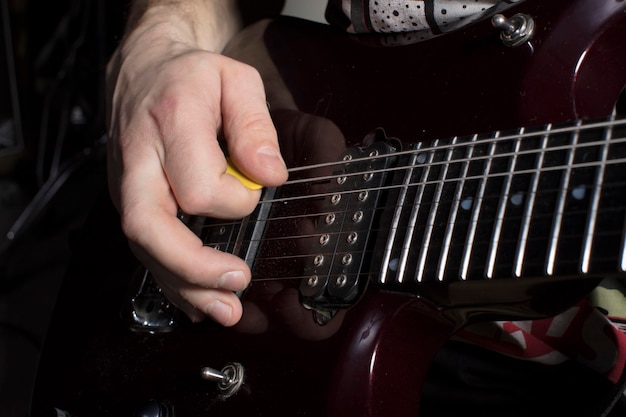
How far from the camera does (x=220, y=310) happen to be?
681 millimetres

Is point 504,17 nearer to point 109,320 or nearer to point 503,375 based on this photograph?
point 503,375

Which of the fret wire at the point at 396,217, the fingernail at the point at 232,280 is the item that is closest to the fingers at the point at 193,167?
the fingernail at the point at 232,280

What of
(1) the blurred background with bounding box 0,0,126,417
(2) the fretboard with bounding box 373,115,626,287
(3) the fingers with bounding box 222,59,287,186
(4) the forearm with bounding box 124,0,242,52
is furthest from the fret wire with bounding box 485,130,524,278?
(1) the blurred background with bounding box 0,0,126,417

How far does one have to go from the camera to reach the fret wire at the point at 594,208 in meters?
0.48

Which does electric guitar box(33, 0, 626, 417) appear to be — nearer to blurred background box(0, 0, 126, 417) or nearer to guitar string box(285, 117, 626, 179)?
guitar string box(285, 117, 626, 179)

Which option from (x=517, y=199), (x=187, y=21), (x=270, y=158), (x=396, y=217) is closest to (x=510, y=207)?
(x=517, y=199)

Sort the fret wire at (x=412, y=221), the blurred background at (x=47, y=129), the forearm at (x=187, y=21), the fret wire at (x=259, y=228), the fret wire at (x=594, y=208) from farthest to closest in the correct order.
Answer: the blurred background at (x=47, y=129)
the forearm at (x=187, y=21)
the fret wire at (x=259, y=228)
the fret wire at (x=412, y=221)
the fret wire at (x=594, y=208)

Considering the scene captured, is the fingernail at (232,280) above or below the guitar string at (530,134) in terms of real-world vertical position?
below

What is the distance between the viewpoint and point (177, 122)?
69cm

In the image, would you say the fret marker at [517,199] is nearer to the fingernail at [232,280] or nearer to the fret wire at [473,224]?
the fret wire at [473,224]

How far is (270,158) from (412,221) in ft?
0.50

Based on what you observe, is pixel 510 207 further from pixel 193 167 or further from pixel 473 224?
pixel 193 167

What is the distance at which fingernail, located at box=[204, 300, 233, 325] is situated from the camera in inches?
26.8

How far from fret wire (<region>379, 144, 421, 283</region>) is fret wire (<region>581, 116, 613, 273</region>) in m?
0.17
